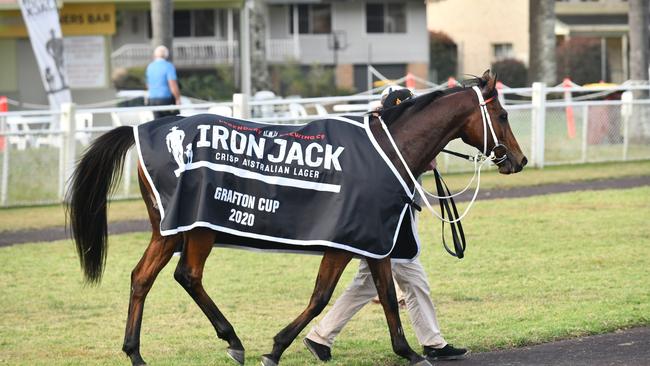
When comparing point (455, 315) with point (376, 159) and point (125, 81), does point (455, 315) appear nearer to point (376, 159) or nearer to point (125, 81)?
point (376, 159)

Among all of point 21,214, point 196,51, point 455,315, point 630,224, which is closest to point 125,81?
point 196,51

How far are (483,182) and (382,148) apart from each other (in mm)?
11156

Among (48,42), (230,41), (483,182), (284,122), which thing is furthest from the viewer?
(230,41)

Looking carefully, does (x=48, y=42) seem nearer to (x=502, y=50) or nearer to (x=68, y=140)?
(x=68, y=140)

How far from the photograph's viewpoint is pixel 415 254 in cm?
734

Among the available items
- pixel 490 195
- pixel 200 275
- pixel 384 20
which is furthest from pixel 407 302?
pixel 384 20

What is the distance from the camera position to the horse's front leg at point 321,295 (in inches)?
277

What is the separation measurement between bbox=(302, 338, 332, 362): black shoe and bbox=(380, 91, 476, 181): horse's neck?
3.95 ft

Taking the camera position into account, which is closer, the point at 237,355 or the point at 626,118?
the point at 237,355

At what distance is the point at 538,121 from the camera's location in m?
19.4

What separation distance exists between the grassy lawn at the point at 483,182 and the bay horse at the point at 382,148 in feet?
23.7

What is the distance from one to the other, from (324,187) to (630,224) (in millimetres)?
7189

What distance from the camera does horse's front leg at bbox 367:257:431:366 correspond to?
708cm

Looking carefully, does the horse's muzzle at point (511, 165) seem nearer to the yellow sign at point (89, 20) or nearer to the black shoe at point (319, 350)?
the black shoe at point (319, 350)
